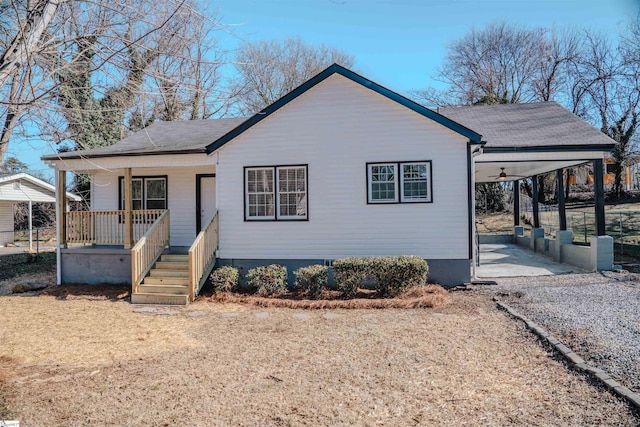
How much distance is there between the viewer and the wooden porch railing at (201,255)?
962 cm

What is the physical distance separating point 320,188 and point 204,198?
12.9ft

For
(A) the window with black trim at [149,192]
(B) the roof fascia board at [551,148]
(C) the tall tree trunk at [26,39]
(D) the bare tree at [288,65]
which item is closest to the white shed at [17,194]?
(A) the window with black trim at [149,192]

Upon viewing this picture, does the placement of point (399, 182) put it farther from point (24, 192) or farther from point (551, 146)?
point (24, 192)

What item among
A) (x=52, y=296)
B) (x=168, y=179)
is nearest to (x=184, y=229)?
(x=168, y=179)

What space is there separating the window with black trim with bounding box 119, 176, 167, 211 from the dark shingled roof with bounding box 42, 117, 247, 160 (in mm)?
1106

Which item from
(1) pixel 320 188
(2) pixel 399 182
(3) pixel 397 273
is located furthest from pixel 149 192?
(3) pixel 397 273

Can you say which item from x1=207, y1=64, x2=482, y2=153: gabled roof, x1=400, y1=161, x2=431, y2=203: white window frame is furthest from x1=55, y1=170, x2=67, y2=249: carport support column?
x1=400, y1=161, x2=431, y2=203: white window frame

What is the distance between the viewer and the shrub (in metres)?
9.48

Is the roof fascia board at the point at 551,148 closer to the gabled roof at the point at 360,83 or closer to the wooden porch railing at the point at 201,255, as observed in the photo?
the gabled roof at the point at 360,83

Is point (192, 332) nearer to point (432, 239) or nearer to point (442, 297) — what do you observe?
point (442, 297)

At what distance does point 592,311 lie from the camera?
743cm

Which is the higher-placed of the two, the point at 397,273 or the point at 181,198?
the point at 181,198

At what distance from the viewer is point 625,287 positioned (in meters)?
9.48

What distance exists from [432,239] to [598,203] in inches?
202
